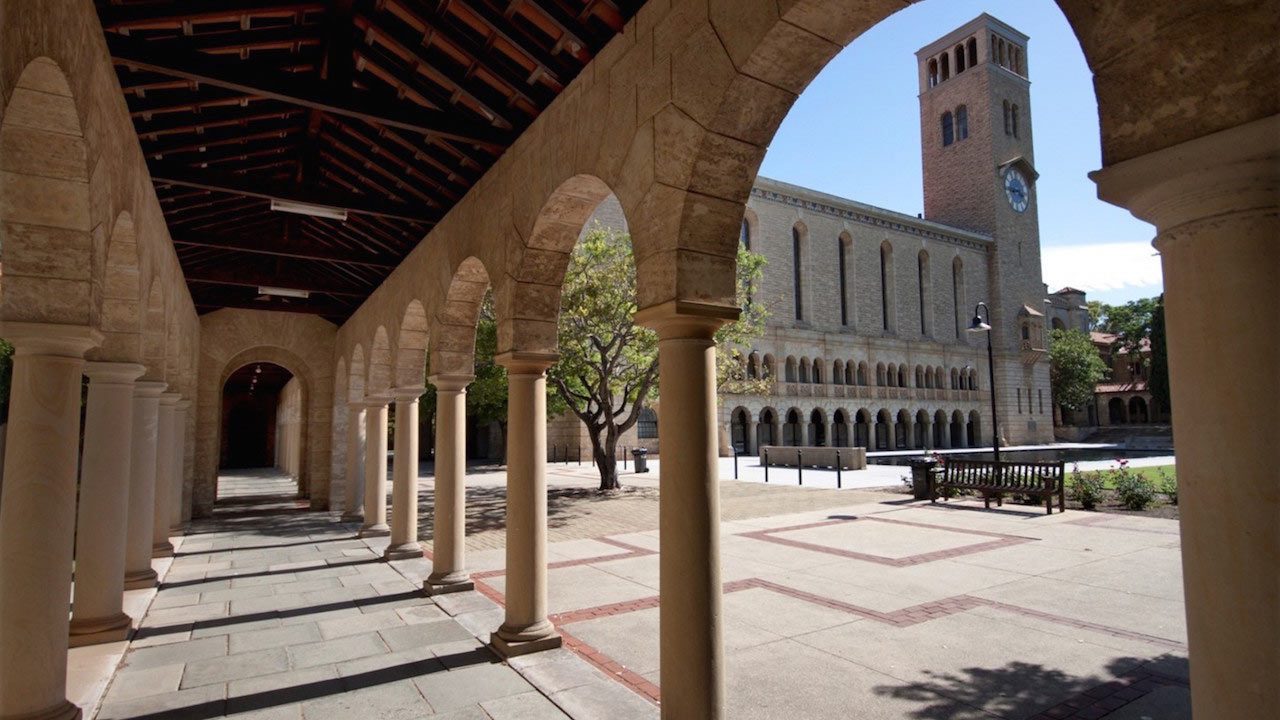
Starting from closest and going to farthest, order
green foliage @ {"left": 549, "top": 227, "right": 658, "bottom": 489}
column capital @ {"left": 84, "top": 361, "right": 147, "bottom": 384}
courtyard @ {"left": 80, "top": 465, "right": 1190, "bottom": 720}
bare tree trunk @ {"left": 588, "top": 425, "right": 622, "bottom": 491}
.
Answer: courtyard @ {"left": 80, "top": 465, "right": 1190, "bottom": 720} → column capital @ {"left": 84, "top": 361, "right": 147, "bottom": 384} → green foliage @ {"left": 549, "top": 227, "right": 658, "bottom": 489} → bare tree trunk @ {"left": 588, "top": 425, "right": 622, "bottom": 491}

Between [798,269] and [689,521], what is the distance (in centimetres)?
3914

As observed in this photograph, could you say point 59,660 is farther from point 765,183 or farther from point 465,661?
point 765,183

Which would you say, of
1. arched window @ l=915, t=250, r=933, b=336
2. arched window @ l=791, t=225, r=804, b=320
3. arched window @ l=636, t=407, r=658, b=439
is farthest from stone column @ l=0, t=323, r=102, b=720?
arched window @ l=915, t=250, r=933, b=336

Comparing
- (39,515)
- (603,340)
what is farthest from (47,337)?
(603,340)

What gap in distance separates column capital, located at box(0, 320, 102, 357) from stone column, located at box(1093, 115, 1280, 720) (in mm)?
5376

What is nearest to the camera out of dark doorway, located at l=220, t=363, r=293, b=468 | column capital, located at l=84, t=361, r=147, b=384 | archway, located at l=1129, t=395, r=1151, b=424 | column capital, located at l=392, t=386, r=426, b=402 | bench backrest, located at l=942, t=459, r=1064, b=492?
column capital, located at l=84, t=361, r=147, b=384

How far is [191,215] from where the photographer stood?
969 centimetres

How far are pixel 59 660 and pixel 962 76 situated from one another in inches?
2231

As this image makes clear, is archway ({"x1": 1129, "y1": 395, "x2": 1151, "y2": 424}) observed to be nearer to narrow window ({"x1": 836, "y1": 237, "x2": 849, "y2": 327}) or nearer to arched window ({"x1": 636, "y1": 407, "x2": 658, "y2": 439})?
narrow window ({"x1": 836, "y1": 237, "x2": 849, "y2": 327})

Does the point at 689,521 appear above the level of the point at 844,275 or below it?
below

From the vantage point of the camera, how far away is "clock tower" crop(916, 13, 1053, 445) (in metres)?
48.1

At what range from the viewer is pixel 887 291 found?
45094 mm

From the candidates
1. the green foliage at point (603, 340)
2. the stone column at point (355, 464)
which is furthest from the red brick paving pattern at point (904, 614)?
the green foliage at point (603, 340)

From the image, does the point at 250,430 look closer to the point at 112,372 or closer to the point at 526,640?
the point at 112,372
